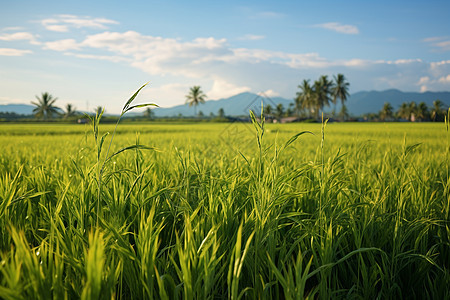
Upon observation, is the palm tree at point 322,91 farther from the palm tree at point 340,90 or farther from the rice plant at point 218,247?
the rice plant at point 218,247

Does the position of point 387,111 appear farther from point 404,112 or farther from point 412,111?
point 412,111

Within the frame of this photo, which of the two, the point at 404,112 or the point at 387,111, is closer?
the point at 404,112

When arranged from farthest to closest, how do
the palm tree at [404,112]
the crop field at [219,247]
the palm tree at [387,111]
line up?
the palm tree at [387,111] < the palm tree at [404,112] < the crop field at [219,247]

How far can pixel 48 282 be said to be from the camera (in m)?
0.99

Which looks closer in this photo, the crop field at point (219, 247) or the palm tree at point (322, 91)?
the crop field at point (219, 247)

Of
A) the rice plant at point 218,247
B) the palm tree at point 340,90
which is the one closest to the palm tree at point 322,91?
the palm tree at point 340,90

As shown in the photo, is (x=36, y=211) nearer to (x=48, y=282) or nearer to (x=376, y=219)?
(x=48, y=282)

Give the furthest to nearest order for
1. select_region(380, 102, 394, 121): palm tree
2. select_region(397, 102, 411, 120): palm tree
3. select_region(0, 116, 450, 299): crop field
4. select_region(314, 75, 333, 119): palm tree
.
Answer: select_region(380, 102, 394, 121): palm tree
select_region(397, 102, 411, 120): palm tree
select_region(314, 75, 333, 119): palm tree
select_region(0, 116, 450, 299): crop field

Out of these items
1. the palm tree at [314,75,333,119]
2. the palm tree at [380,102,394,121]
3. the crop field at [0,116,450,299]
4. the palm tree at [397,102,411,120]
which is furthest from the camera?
the palm tree at [380,102,394,121]

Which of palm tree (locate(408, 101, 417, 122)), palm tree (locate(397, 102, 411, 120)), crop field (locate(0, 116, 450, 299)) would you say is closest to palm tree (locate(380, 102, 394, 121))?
palm tree (locate(397, 102, 411, 120))

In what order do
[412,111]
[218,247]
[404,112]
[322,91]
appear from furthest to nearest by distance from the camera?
→ [404,112] → [412,111] → [322,91] → [218,247]

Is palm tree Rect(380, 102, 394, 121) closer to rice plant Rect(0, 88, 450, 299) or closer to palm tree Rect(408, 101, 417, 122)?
palm tree Rect(408, 101, 417, 122)

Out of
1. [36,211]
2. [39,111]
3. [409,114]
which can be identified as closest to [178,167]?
[36,211]

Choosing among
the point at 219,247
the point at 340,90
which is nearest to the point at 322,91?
the point at 340,90
